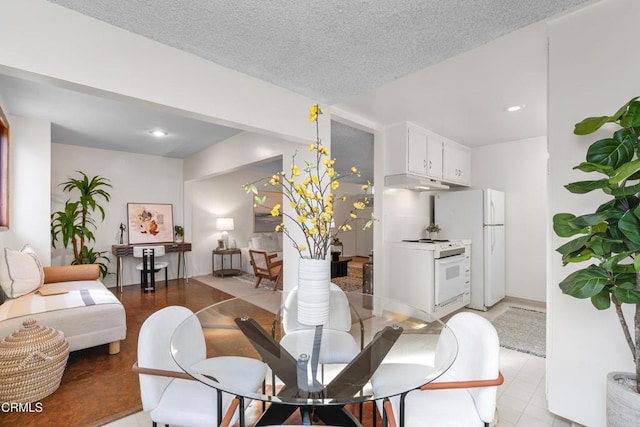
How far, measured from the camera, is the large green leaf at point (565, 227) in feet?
4.72

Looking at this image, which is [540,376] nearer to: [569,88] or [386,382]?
[386,382]

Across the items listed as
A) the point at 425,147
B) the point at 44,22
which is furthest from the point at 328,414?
the point at 425,147

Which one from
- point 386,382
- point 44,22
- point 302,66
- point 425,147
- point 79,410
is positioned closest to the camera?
point 386,382

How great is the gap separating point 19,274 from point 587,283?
448 cm

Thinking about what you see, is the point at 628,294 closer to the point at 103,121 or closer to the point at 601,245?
the point at 601,245

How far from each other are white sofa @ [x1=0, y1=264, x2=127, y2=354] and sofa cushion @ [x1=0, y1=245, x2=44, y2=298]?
7cm

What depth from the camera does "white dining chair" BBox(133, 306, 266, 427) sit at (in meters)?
1.26

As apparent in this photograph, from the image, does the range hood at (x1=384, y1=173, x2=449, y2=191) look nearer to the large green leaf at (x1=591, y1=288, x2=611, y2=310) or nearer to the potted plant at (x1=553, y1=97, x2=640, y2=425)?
the potted plant at (x1=553, y1=97, x2=640, y2=425)

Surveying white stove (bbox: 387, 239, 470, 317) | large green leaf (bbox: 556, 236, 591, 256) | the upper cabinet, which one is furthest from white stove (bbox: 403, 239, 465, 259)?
large green leaf (bbox: 556, 236, 591, 256)

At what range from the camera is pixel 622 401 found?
4.49 feet

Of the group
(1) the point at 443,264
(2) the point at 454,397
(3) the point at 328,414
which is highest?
(1) the point at 443,264

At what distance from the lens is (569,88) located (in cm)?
178

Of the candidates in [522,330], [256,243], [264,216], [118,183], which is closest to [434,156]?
[522,330]

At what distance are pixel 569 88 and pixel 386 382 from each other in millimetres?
1968
